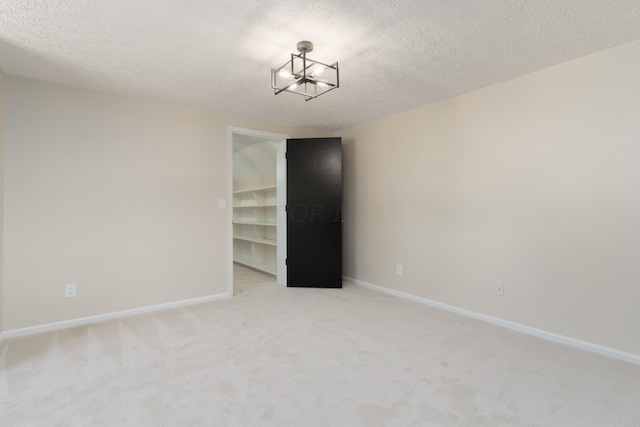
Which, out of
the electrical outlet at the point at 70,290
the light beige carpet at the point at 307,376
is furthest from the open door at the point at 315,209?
the electrical outlet at the point at 70,290

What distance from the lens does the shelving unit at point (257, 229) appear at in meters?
5.16

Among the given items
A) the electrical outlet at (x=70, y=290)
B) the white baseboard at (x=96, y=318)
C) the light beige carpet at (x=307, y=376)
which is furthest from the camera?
the electrical outlet at (x=70, y=290)

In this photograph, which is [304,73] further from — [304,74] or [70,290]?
[70,290]

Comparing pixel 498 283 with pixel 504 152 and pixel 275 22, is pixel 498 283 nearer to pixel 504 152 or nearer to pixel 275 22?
pixel 504 152

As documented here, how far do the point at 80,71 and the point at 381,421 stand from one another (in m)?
3.23

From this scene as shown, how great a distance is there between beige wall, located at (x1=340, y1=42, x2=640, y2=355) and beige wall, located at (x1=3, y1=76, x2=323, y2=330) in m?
2.24

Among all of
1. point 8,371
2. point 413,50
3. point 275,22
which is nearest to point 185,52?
point 275,22

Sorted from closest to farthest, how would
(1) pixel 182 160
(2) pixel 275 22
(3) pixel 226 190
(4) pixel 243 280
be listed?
1. (2) pixel 275 22
2. (1) pixel 182 160
3. (3) pixel 226 190
4. (4) pixel 243 280

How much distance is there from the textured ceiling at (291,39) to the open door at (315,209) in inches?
48.1

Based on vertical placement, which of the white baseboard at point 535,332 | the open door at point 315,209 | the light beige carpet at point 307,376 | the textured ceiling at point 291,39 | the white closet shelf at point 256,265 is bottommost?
the light beige carpet at point 307,376

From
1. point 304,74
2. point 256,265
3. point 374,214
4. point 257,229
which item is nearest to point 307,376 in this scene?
point 304,74

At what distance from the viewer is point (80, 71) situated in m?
2.43

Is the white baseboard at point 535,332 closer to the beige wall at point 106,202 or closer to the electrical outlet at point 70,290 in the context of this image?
the beige wall at point 106,202

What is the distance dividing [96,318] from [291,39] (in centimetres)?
292
